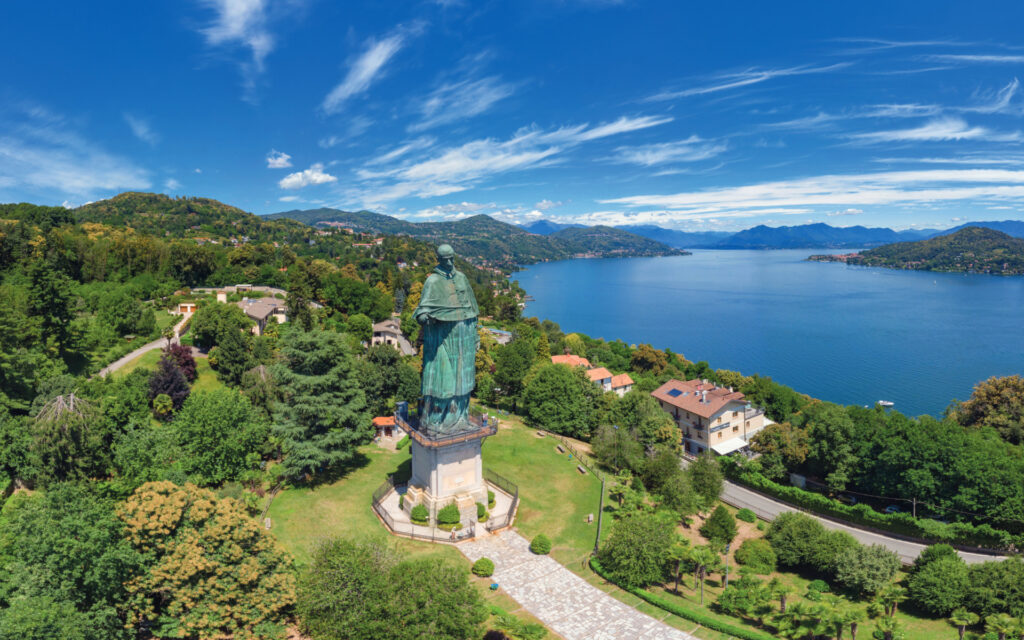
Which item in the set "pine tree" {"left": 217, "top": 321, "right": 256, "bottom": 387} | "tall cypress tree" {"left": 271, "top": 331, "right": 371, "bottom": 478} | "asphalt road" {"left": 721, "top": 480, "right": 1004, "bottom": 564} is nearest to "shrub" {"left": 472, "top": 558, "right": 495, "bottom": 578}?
"tall cypress tree" {"left": 271, "top": 331, "right": 371, "bottom": 478}

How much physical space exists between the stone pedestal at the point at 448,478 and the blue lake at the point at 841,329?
205ft

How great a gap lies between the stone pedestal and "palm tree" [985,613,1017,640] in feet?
67.4

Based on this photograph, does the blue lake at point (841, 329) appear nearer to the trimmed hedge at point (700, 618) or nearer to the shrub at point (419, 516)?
the trimmed hedge at point (700, 618)

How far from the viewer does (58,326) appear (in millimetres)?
35531

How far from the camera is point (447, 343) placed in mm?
24578

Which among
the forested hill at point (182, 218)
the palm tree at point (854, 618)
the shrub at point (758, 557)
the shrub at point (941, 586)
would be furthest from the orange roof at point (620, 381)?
the forested hill at point (182, 218)

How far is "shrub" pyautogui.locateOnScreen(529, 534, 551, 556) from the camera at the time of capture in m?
22.8

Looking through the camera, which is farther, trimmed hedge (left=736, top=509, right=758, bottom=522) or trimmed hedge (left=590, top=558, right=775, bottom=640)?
trimmed hedge (left=736, top=509, right=758, bottom=522)

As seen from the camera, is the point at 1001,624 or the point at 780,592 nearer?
the point at 1001,624

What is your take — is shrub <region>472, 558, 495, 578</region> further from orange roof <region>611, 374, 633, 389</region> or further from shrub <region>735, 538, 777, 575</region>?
orange roof <region>611, 374, 633, 389</region>

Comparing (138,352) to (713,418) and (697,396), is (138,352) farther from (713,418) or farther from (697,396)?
(713,418)

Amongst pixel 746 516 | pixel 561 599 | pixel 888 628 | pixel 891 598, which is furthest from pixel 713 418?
pixel 561 599

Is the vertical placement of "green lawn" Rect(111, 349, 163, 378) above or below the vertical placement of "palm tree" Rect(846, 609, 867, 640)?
above

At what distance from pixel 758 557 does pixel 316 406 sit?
23.6 m
